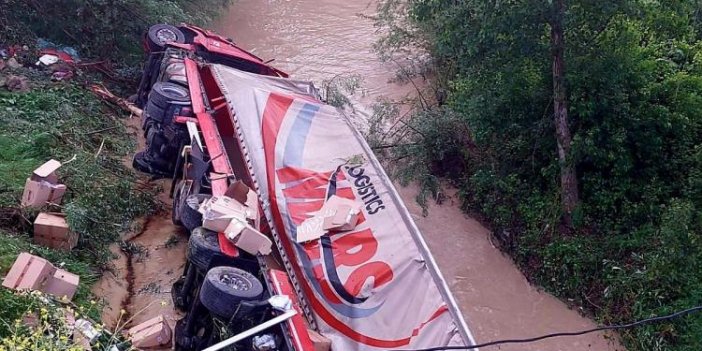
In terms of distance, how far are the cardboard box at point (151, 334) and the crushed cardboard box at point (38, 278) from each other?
2.02ft

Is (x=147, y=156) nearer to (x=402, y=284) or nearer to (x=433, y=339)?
(x=402, y=284)

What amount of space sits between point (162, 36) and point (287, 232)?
16.7 ft

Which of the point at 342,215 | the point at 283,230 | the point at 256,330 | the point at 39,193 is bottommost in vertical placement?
the point at 39,193

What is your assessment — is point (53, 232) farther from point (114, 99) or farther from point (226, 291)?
point (114, 99)

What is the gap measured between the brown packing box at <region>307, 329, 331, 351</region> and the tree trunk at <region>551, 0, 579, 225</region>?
3.84 m

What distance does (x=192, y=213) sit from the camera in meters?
6.12

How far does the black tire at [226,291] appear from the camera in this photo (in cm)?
475

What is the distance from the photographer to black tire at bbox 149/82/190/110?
25.9 ft

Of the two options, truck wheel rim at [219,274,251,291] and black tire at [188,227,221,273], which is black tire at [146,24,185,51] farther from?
truck wheel rim at [219,274,251,291]

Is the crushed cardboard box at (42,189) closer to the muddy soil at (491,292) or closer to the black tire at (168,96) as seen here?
the black tire at (168,96)

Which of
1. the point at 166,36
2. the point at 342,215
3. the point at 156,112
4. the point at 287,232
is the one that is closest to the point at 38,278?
the point at 287,232

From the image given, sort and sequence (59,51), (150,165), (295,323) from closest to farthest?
1. (295,323)
2. (150,165)
3. (59,51)

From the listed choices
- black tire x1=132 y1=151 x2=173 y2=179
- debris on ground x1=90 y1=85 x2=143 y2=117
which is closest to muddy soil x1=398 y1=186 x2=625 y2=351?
black tire x1=132 y1=151 x2=173 y2=179

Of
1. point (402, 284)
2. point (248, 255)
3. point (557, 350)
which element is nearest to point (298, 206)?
point (248, 255)
